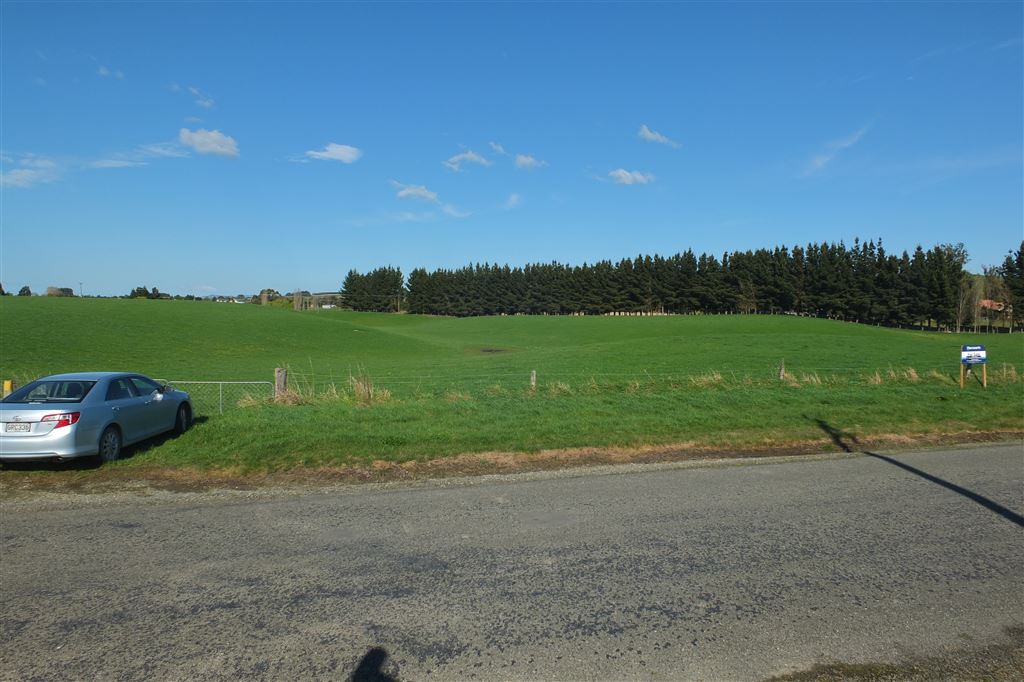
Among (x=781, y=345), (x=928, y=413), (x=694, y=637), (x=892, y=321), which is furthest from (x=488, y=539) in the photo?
(x=892, y=321)

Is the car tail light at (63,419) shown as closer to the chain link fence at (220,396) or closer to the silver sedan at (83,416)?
the silver sedan at (83,416)

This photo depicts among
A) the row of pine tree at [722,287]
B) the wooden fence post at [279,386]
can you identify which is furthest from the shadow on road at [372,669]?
the row of pine tree at [722,287]

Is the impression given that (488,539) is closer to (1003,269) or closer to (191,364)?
(191,364)

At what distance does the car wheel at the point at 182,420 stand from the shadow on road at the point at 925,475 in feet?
40.3

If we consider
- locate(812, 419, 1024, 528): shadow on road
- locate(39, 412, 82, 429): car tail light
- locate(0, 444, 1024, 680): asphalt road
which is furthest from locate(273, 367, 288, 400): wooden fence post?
locate(812, 419, 1024, 528): shadow on road

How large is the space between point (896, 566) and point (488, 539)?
361 cm

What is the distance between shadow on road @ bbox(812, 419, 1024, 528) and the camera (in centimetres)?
730

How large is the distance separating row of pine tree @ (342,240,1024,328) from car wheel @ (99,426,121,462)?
10375 centimetres

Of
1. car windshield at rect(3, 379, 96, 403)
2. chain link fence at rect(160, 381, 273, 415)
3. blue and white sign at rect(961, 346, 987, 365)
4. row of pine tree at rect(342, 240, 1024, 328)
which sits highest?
row of pine tree at rect(342, 240, 1024, 328)

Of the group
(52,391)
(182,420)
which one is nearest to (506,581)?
(52,391)

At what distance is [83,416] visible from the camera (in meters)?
9.62

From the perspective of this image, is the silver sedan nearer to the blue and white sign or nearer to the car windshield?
the car windshield

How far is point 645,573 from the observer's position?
18.0ft

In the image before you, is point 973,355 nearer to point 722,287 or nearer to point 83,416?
point 83,416
